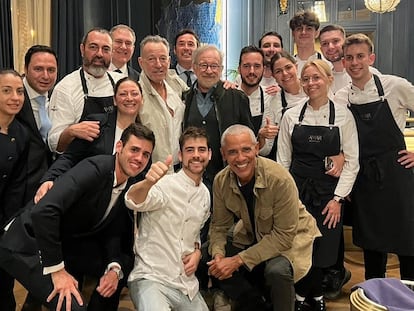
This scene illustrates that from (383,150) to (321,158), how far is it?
1.11 ft

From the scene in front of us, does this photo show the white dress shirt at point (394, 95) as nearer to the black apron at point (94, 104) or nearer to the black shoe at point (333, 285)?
the black shoe at point (333, 285)

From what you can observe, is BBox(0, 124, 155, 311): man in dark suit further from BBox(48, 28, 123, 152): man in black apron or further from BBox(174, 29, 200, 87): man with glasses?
BBox(174, 29, 200, 87): man with glasses

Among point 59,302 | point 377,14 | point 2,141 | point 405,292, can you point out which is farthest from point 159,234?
point 377,14

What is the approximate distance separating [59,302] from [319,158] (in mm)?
1442

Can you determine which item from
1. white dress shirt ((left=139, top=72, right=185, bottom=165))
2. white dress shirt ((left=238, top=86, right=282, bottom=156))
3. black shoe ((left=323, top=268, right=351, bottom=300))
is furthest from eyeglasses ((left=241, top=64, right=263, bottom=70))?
black shoe ((left=323, top=268, right=351, bottom=300))

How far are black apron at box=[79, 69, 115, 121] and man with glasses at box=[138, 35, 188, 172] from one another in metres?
0.18

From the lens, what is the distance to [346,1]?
712 cm

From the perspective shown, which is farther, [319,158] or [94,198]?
[319,158]

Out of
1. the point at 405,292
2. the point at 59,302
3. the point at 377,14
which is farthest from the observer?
the point at 377,14

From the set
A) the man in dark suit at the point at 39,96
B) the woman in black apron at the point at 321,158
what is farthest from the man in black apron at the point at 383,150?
the man in dark suit at the point at 39,96

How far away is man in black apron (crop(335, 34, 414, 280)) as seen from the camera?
2.70m

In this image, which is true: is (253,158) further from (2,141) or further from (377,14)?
(377,14)

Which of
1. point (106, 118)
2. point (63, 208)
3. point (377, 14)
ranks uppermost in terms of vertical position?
point (377, 14)

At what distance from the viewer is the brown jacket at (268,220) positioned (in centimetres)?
239
